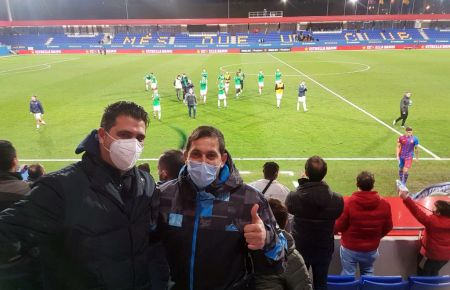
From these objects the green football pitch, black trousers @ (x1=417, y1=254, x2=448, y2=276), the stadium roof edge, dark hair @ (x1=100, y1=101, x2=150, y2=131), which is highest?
the stadium roof edge

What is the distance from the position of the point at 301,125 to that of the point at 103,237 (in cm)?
1447

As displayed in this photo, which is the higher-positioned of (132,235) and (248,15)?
(248,15)

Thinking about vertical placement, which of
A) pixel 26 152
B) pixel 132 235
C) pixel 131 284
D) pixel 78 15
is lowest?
pixel 26 152

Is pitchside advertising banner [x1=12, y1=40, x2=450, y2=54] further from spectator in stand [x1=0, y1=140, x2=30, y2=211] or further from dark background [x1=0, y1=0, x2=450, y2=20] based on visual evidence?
spectator in stand [x1=0, y1=140, x2=30, y2=211]

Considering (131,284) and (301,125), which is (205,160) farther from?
(301,125)

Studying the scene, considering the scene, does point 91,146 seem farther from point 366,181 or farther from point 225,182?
point 366,181

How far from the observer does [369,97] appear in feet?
71.6

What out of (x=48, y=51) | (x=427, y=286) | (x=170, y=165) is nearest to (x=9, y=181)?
(x=170, y=165)

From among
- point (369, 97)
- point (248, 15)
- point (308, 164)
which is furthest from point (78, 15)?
point (308, 164)

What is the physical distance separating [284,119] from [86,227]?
15.4 m

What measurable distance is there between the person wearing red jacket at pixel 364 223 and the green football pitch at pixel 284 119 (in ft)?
16.1

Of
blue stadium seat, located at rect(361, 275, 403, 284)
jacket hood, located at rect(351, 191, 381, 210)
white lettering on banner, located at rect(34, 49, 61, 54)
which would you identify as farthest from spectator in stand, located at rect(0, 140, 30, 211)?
white lettering on banner, located at rect(34, 49, 61, 54)

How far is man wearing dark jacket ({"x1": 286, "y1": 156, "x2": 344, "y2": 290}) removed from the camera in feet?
14.2

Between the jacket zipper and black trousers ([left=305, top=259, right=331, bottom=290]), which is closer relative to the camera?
the jacket zipper
